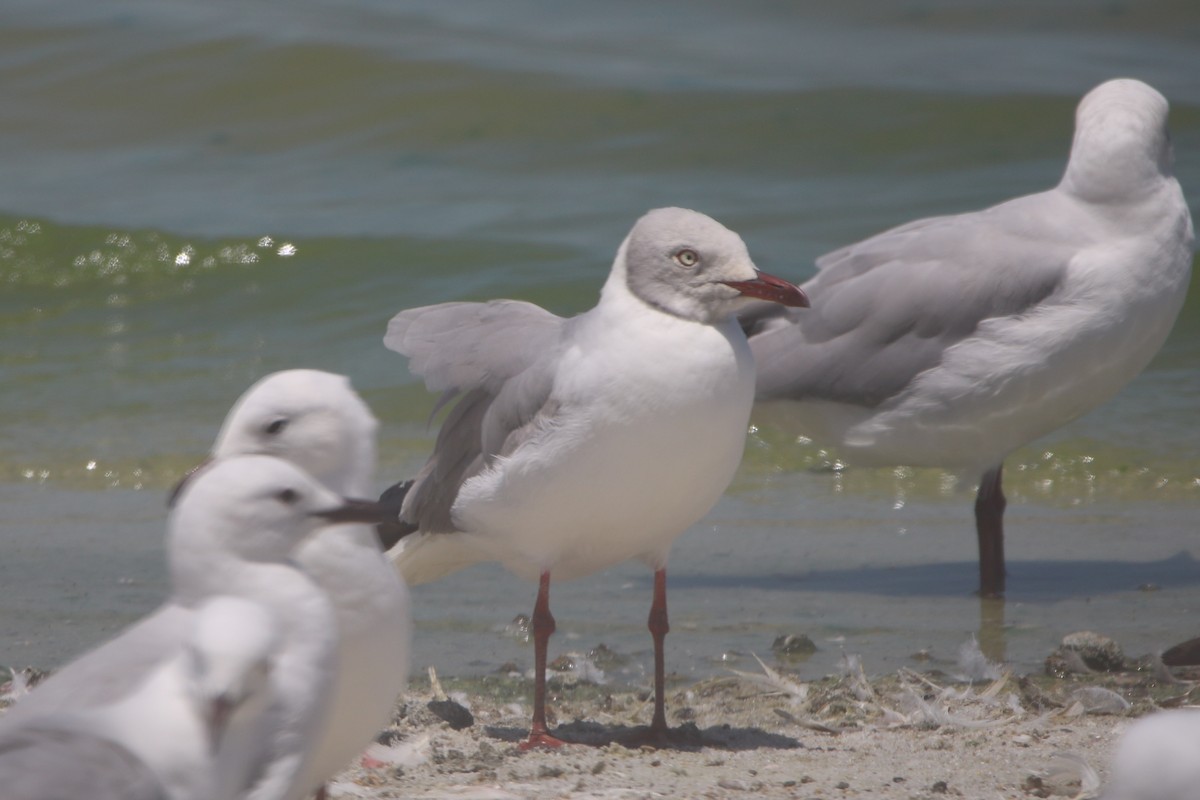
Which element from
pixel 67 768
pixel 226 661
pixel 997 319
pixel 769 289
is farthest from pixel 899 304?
pixel 67 768

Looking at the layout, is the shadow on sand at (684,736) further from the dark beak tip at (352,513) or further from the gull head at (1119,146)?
the gull head at (1119,146)

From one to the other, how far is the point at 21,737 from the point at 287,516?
0.50 metres

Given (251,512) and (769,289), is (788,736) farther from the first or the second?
(251,512)

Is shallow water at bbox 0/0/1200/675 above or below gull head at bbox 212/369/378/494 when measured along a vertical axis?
below

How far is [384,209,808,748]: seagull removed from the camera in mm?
3709

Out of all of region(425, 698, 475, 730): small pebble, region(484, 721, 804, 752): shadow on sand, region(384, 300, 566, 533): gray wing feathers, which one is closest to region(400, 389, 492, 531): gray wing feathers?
region(384, 300, 566, 533): gray wing feathers

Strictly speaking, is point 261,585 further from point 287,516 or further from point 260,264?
point 260,264

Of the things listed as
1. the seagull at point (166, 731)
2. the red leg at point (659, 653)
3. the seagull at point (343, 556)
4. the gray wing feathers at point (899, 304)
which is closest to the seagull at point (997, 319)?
the gray wing feathers at point (899, 304)

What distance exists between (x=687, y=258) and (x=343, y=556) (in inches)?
46.8

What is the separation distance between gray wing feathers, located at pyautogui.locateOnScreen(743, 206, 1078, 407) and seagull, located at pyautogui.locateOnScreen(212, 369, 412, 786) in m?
2.60

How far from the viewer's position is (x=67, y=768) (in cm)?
224

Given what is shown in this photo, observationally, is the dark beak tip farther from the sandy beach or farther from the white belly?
the white belly

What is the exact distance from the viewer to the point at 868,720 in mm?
4031

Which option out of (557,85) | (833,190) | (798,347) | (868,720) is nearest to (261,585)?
(868,720)
